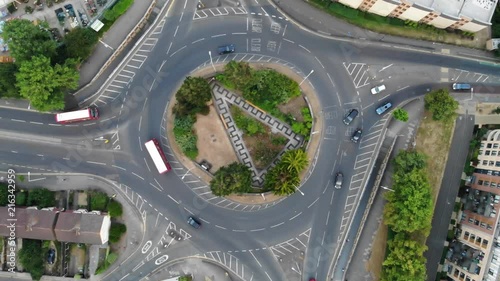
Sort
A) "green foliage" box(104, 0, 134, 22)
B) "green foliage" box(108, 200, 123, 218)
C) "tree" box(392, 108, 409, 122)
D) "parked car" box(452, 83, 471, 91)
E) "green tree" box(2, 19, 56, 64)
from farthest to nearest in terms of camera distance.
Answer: "parked car" box(452, 83, 471, 91), "green foliage" box(104, 0, 134, 22), "green foliage" box(108, 200, 123, 218), "tree" box(392, 108, 409, 122), "green tree" box(2, 19, 56, 64)

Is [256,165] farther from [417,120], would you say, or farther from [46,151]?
[46,151]

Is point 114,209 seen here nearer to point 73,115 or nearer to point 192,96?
point 73,115

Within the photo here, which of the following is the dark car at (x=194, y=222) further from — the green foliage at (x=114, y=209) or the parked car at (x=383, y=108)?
the parked car at (x=383, y=108)

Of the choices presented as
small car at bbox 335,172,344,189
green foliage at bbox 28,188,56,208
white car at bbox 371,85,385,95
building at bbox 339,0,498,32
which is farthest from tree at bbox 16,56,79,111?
white car at bbox 371,85,385,95

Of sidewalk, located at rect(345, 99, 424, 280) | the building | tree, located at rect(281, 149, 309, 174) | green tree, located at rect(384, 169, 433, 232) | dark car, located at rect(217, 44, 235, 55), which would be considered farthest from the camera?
dark car, located at rect(217, 44, 235, 55)

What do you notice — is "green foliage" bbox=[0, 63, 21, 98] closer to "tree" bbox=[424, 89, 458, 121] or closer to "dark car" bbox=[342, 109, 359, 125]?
"dark car" bbox=[342, 109, 359, 125]

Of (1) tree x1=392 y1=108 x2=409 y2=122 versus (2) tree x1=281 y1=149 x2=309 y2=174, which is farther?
(1) tree x1=392 y1=108 x2=409 y2=122

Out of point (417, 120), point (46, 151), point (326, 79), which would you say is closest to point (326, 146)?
point (326, 79)
